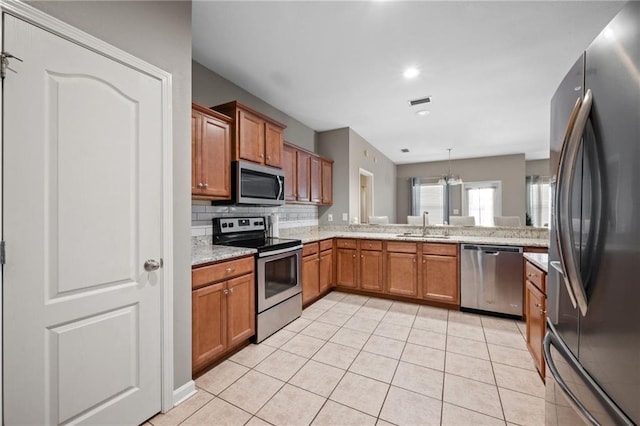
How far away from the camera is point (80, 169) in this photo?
1263 millimetres

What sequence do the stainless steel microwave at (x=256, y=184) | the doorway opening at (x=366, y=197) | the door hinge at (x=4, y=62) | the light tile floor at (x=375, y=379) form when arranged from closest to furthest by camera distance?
A: the door hinge at (x=4, y=62), the light tile floor at (x=375, y=379), the stainless steel microwave at (x=256, y=184), the doorway opening at (x=366, y=197)

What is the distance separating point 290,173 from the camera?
3.58m

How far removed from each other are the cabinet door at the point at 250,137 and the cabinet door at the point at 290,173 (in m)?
0.61

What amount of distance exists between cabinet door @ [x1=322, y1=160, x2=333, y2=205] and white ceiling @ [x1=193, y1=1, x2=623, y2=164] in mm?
772

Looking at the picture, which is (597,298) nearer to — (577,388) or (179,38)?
(577,388)

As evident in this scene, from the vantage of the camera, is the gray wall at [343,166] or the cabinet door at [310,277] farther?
the gray wall at [343,166]

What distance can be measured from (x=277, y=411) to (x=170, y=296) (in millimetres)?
955

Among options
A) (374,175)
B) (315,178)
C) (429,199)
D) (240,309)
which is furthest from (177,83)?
(429,199)

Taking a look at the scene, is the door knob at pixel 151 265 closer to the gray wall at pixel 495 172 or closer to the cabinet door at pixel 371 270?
the cabinet door at pixel 371 270

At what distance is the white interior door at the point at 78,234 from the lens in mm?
1095

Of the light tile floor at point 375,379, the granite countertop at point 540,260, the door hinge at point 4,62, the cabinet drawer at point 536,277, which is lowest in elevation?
the light tile floor at point 375,379

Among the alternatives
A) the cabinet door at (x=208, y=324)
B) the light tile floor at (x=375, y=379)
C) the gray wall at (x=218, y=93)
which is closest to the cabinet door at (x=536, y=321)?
the light tile floor at (x=375, y=379)

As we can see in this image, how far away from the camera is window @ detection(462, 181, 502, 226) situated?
22.9 feet

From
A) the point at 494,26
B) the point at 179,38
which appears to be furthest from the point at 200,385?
the point at 494,26
